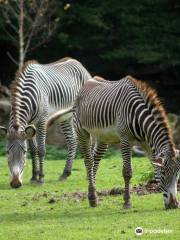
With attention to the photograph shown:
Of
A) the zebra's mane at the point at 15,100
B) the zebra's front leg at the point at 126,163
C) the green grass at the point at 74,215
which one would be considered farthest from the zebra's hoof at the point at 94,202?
the zebra's mane at the point at 15,100

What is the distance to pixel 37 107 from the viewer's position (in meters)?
15.2

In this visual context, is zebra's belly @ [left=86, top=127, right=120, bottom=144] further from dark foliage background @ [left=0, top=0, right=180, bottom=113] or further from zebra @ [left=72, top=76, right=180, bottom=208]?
dark foliage background @ [left=0, top=0, right=180, bottom=113]

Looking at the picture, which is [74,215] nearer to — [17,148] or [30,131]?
[17,148]

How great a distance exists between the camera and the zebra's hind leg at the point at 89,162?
11867 millimetres

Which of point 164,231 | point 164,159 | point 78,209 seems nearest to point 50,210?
point 78,209

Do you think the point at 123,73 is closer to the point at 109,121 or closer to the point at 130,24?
the point at 130,24

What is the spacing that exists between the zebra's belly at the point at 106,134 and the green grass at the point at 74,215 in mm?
963

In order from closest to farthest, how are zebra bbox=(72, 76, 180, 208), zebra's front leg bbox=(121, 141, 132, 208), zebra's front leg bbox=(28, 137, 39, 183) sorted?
1. zebra bbox=(72, 76, 180, 208)
2. zebra's front leg bbox=(121, 141, 132, 208)
3. zebra's front leg bbox=(28, 137, 39, 183)

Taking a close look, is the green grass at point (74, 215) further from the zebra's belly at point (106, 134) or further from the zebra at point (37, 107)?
the zebra's belly at point (106, 134)

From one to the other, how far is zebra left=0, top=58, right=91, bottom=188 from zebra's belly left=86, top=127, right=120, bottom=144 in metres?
1.30

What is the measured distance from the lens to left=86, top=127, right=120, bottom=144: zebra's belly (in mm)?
11656

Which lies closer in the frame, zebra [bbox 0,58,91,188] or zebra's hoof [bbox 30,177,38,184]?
zebra [bbox 0,58,91,188]

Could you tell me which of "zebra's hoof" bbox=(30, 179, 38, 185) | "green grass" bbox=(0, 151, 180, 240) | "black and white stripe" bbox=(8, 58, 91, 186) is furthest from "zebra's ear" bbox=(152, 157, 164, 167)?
"zebra's hoof" bbox=(30, 179, 38, 185)

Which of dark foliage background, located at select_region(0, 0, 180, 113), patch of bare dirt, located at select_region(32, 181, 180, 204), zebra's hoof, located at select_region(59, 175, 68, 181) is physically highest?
dark foliage background, located at select_region(0, 0, 180, 113)
